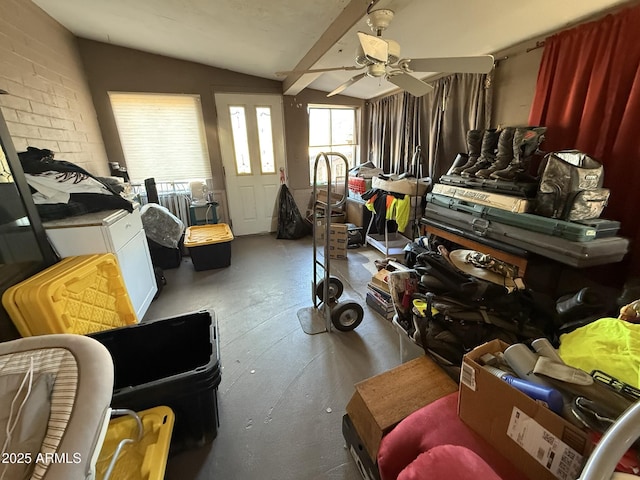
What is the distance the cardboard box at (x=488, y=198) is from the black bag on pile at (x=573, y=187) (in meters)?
0.14

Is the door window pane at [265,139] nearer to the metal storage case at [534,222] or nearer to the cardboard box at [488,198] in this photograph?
the cardboard box at [488,198]

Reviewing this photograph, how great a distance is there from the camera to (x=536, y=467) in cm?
75

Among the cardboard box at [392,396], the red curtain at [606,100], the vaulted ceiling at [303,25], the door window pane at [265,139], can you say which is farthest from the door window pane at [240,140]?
the cardboard box at [392,396]

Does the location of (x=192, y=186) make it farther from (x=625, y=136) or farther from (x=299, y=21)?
(x=625, y=136)

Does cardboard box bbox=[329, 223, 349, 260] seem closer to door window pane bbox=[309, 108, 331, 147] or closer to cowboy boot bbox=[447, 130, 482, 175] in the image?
cowboy boot bbox=[447, 130, 482, 175]

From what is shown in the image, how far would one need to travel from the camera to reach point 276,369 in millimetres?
1795

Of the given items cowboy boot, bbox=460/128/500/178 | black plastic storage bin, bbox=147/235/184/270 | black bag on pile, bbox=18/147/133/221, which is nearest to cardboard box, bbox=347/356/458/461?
cowboy boot, bbox=460/128/500/178

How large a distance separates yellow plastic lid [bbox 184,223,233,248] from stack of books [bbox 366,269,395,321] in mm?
1824

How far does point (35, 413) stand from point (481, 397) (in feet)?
4.10

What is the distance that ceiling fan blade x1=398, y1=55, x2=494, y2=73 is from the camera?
141 cm

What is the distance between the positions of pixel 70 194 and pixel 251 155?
9.06 feet

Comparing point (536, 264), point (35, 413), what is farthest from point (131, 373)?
point (536, 264)

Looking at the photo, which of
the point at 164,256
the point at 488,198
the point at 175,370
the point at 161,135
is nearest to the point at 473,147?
the point at 488,198

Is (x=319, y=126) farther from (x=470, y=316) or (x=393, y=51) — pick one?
(x=470, y=316)
